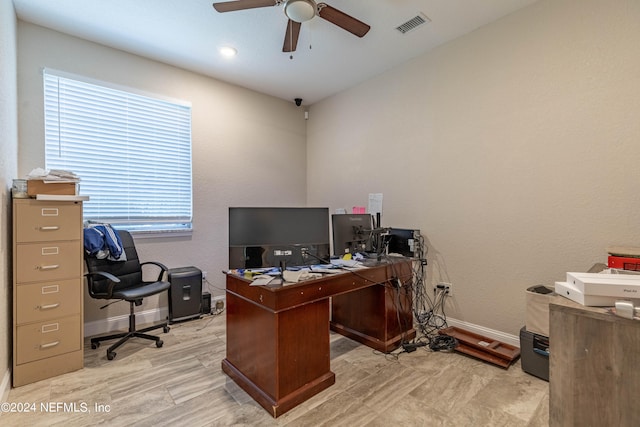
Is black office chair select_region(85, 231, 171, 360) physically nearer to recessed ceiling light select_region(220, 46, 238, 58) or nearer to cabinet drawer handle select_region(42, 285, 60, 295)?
cabinet drawer handle select_region(42, 285, 60, 295)

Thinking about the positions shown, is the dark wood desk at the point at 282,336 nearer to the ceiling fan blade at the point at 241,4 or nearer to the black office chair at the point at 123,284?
the black office chair at the point at 123,284

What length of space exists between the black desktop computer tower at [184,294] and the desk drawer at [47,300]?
959 mm

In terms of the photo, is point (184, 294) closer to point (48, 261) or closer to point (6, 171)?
point (48, 261)

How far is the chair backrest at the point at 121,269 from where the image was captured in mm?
2627

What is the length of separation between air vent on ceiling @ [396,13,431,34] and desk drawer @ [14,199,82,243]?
129 inches

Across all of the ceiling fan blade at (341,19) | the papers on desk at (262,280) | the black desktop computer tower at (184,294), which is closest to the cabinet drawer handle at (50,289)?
the black desktop computer tower at (184,294)

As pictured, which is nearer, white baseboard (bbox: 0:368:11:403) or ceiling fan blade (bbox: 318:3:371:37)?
white baseboard (bbox: 0:368:11:403)

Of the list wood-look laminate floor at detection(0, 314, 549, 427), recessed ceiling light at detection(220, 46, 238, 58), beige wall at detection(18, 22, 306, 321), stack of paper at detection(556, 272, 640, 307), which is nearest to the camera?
stack of paper at detection(556, 272, 640, 307)

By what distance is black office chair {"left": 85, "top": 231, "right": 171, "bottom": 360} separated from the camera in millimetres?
2564

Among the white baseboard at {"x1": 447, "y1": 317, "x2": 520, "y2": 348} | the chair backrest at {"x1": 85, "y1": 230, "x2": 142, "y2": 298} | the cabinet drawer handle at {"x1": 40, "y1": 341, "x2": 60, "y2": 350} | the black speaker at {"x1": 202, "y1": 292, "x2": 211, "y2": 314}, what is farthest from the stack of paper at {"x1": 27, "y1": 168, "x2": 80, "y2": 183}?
the white baseboard at {"x1": 447, "y1": 317, "x2": 520, "y2": 348}

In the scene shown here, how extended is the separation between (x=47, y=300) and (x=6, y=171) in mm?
1002

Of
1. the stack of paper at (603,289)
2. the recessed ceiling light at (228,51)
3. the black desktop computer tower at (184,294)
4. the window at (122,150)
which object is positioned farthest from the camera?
the black desktop computer tower at (184,294)

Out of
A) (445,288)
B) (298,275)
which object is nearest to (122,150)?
(298,275)

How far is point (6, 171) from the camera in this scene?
84.1 inches
